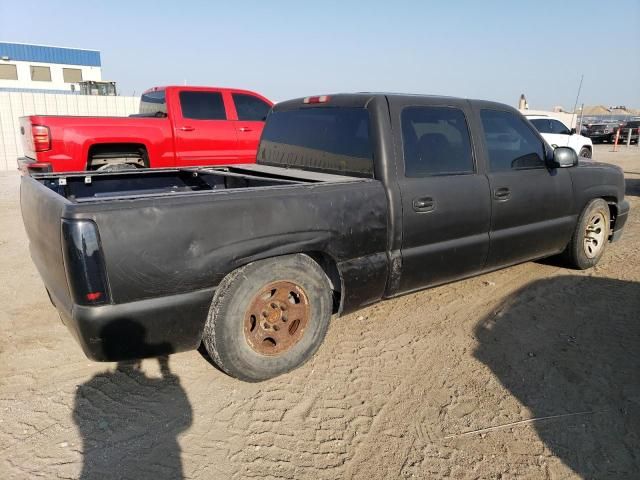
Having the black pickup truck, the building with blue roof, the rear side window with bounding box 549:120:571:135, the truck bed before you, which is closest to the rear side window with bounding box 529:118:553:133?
the rear side window with bounding box 549:120:571:135

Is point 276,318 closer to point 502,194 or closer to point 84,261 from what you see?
point 84,261

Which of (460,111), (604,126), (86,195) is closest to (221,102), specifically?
(86,195)

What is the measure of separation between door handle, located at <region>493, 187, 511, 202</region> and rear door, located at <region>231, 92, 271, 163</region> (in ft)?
17.4

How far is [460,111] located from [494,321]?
1.71 metres

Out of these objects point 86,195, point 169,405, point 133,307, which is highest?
point 86,195

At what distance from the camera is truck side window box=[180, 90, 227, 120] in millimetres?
7883

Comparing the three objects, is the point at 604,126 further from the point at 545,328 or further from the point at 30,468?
the point at 30,468

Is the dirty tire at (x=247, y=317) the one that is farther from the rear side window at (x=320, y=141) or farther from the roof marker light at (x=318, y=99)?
the roof marker light at (x=318, y=99)

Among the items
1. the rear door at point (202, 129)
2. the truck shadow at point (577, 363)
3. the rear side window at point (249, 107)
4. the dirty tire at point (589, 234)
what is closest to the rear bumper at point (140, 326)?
the truck shadow at point (577, 363)

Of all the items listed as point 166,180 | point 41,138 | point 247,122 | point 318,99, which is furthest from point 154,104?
point 318,99

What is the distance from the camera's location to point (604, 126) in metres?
27.9

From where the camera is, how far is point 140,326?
2441mm

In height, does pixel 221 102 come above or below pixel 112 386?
above

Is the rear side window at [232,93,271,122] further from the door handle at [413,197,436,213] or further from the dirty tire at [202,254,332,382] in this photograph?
the dirty tire at [202,254,332,382]
